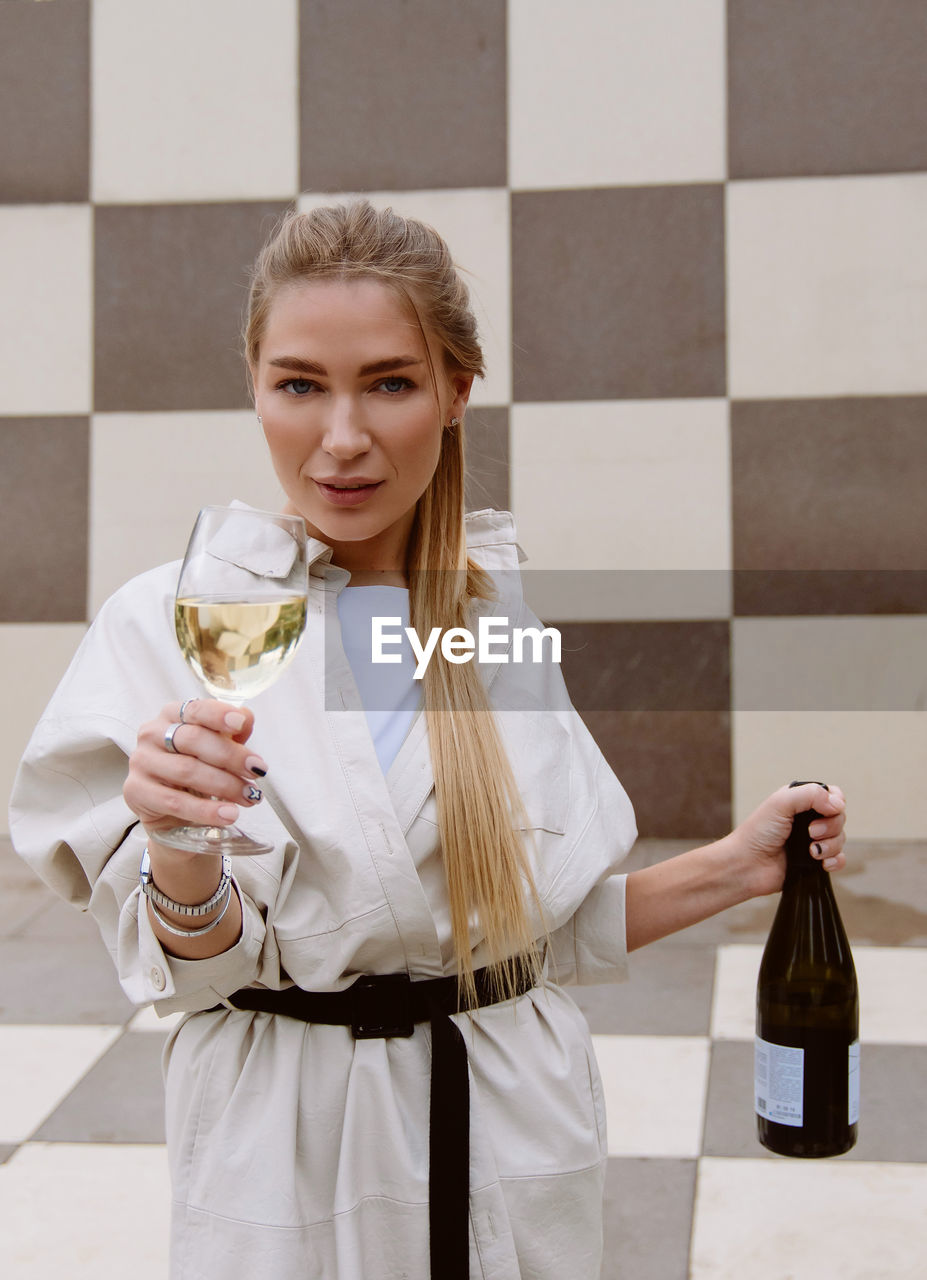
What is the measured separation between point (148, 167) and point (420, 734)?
2261 millimetres

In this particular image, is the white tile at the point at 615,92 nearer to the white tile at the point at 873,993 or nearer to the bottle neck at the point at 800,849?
the white tile at the point at 873,993

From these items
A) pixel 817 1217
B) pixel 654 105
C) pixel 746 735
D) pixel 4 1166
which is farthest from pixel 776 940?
pixel 654 105

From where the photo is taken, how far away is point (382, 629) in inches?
40.1

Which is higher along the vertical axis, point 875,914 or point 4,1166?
point 875,914

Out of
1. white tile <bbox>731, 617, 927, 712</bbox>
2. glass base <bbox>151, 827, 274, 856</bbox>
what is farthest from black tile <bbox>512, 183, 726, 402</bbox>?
glass base <bbox>151, 827, 274, 856</bbox>

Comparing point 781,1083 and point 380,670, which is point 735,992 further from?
point 380,670

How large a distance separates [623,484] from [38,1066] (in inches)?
63.4

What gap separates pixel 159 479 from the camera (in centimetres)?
285

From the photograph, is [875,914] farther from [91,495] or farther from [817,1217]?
[91,495]

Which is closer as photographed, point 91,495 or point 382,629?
point 382,629

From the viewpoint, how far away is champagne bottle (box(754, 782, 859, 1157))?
107cm

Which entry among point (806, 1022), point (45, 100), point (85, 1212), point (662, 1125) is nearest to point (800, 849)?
point (806, 1022)

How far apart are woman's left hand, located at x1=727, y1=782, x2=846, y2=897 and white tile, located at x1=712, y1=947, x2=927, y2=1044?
3.11ft

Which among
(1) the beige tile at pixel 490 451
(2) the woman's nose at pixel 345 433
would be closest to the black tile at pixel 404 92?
(1) the beige tile at pixel 490 451
